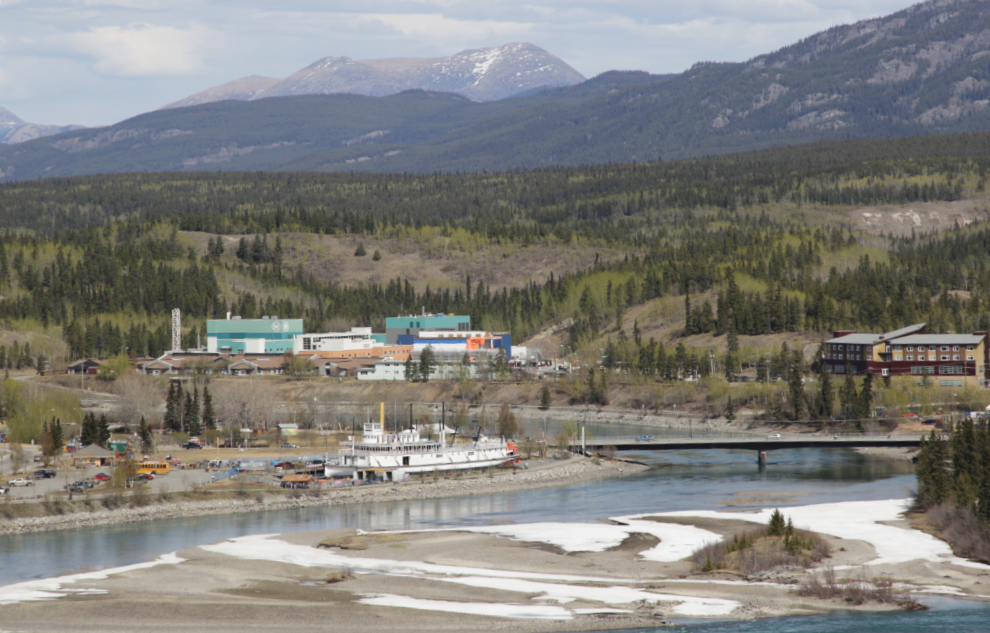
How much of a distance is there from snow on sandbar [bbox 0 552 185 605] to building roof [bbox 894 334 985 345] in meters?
122

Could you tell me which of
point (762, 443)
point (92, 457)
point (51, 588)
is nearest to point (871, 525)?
point (762, 443)

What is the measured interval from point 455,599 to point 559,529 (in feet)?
65.3

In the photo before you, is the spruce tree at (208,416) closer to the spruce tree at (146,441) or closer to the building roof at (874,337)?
the spruce tree at (146,441)

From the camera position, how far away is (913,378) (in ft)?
522

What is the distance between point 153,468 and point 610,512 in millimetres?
40581

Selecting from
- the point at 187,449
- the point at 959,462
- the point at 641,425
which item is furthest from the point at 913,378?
the point at 187,449

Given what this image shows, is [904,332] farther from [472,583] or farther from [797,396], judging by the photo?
[472,583]

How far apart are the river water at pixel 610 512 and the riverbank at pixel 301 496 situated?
1455 millimetres

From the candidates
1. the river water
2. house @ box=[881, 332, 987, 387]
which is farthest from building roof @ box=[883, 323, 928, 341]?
the river water

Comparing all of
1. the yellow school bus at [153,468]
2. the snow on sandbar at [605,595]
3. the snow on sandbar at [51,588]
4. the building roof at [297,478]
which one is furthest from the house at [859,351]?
the snow on sandbar at [51,588]

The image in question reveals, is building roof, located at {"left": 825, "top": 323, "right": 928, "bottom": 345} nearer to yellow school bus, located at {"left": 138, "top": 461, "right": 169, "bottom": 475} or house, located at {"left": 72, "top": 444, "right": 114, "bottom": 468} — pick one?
yellow school bus, located at {"left": 138, "top": 461, "right": 169, "bottom": 475}

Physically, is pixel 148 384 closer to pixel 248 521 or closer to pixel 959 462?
pixel 248 521

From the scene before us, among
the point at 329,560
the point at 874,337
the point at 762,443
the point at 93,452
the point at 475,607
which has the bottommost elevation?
the point at 475,607

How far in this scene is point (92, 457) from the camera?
110125 mm
